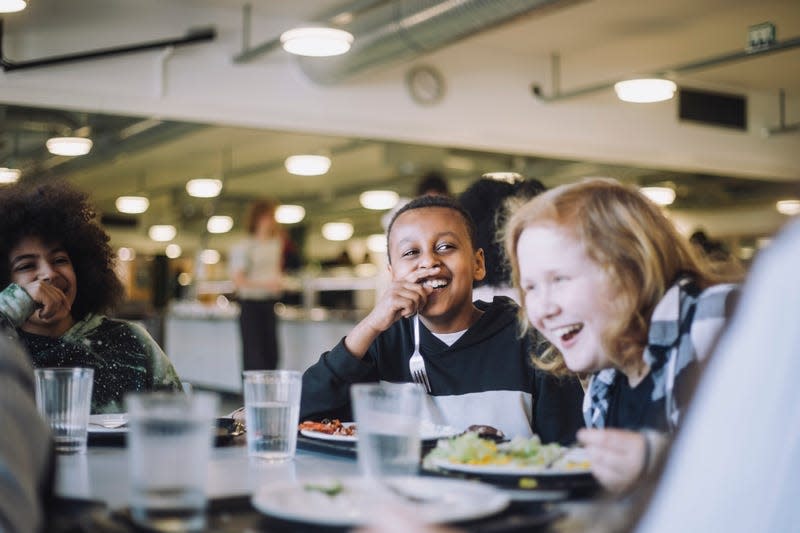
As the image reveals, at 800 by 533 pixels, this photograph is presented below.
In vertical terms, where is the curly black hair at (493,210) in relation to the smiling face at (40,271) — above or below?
above

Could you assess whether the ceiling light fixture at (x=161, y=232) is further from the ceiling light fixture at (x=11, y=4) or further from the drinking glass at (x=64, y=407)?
the drinking glass at (x=64, y=407)

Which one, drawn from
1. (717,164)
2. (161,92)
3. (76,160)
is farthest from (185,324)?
(717,164)

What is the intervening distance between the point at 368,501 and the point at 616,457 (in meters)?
0.29

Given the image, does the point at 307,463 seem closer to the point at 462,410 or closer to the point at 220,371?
the point at 462,410

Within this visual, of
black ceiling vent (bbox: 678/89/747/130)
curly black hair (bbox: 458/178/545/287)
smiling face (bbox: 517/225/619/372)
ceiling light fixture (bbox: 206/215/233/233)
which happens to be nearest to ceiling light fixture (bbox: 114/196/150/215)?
ceiling light fixture (bbox: 206/215/233/233)

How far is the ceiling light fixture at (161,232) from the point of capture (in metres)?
15.8

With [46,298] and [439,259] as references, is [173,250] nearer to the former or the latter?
→ [46,298]

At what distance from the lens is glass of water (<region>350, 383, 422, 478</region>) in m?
1.04

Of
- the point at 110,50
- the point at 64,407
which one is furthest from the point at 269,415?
the point at 110,50

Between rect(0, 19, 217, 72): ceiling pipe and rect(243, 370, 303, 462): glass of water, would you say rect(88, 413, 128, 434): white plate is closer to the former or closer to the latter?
rect(243, 370, 303, 462): glass of water

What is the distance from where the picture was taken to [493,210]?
3041mm

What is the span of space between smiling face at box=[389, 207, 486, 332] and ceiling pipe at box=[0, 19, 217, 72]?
390cm

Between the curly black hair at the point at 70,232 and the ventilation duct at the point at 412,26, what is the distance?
277 centimetres

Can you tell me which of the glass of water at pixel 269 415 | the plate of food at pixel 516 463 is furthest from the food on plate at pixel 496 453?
the glass of water at pixel 269 415
